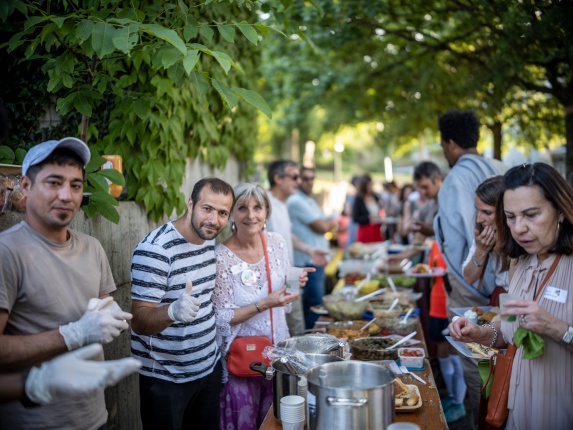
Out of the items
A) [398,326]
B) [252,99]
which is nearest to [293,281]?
[398,326]

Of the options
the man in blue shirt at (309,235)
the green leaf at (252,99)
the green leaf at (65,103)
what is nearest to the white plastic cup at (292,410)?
the green leaf at (252,99)

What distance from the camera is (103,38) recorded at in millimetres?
2486

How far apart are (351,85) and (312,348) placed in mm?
8196

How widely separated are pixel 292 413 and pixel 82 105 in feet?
6.84

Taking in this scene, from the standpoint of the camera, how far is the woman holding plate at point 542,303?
2.31 metres

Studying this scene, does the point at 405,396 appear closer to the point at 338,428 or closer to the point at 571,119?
the point at 338,428

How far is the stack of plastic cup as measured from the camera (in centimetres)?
236

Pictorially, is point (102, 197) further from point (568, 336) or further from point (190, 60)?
point (568, 336)

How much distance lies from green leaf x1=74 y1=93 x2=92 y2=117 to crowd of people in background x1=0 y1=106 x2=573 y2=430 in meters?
0.78

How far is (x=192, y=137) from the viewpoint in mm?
4824

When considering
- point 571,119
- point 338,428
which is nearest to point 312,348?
point 338,428

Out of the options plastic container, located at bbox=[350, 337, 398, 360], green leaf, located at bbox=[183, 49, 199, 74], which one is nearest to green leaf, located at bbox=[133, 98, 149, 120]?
green leaf, located at bbox=[183, 49, 199, 74]

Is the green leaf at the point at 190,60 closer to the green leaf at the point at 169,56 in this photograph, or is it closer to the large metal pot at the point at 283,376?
the green leaf at the point at 169,56

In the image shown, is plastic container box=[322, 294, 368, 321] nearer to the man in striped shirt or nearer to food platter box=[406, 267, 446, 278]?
food platter box=[406, 267, 446, 278]
